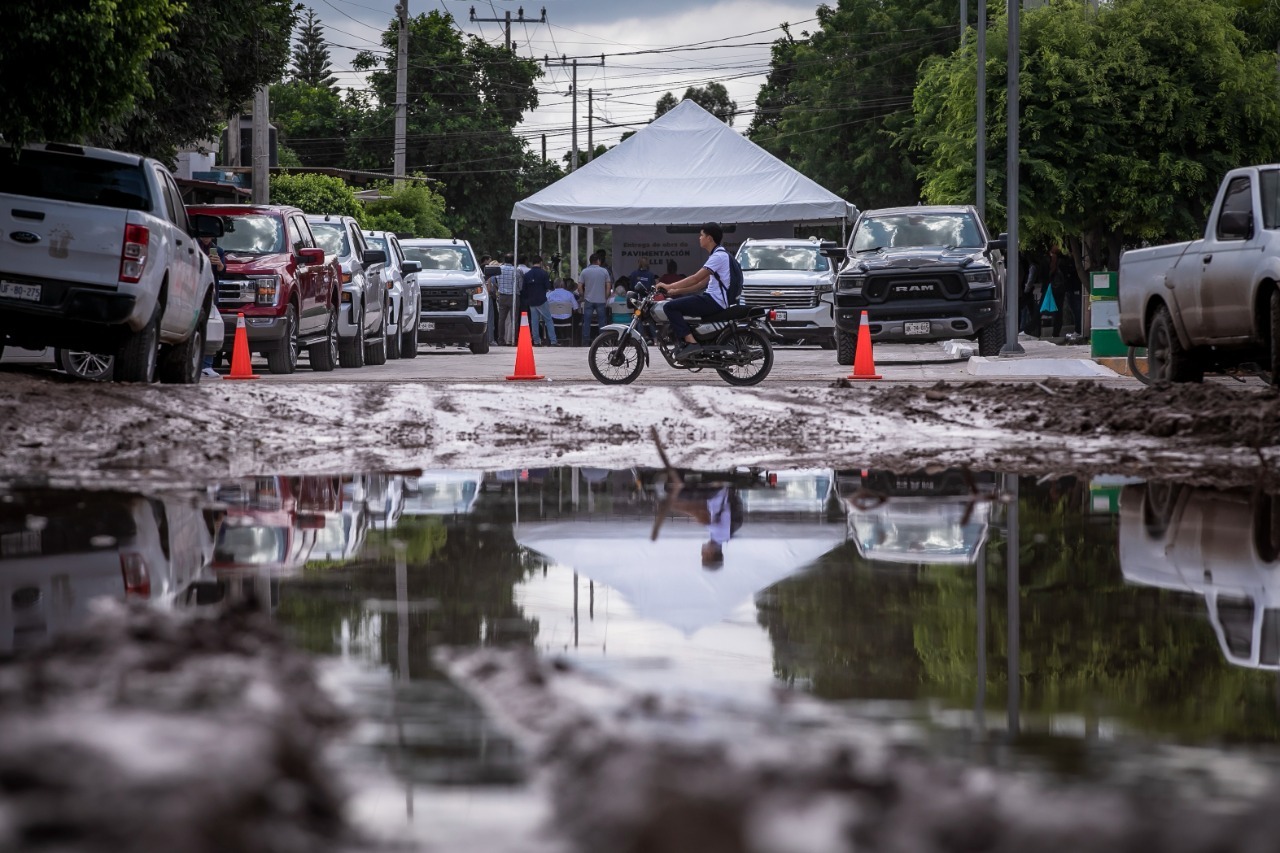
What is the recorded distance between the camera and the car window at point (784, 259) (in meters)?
33.6

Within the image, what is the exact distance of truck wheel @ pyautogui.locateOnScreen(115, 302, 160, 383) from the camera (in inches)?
543

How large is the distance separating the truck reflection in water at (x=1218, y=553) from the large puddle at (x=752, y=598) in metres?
0.02

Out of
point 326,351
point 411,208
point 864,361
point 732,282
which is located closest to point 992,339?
point 864,361

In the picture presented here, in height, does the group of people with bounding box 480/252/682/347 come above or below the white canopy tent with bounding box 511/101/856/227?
below

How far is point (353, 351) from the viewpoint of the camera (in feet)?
82.0

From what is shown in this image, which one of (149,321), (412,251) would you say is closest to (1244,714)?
(149,321)

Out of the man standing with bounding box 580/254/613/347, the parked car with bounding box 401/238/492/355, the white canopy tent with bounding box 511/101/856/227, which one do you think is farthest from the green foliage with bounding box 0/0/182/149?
the man standing with bounding box 580/254/613/347

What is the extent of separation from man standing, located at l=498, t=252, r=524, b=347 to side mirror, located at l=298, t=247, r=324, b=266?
1602cm

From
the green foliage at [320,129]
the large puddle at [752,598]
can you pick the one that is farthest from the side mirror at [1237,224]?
the green foliage at [320,129]

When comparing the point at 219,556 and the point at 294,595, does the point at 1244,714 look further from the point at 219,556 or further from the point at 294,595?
the point at 219,556

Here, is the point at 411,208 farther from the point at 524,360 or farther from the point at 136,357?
the point at 136,357

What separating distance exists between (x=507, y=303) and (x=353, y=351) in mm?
15578

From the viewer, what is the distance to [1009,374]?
19844mm

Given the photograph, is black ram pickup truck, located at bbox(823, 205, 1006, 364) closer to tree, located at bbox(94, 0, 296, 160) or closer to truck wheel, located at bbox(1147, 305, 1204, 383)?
truck wheel, located at bbox(1147, 305, 1204, 383)
